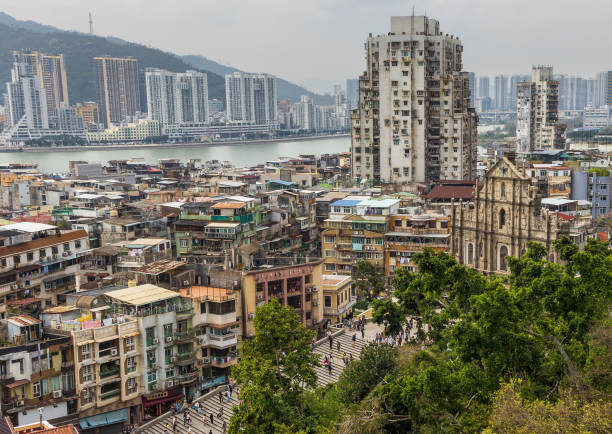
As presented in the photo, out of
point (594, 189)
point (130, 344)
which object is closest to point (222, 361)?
point (130, 344)

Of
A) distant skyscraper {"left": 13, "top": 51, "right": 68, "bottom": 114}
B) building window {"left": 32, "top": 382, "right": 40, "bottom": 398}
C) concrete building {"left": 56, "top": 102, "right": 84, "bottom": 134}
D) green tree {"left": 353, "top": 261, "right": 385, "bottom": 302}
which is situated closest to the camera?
building window {"left": 32, "top": 382, "right": 40, "bottom": 398}

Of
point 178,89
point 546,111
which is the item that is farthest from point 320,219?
point 178,89

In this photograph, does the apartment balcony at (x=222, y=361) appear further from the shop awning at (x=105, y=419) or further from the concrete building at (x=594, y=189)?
the concrete building at (x=594, y=189)

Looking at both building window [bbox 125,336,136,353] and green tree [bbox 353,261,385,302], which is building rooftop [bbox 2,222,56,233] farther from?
green tree [bbox 353,261,385,302]

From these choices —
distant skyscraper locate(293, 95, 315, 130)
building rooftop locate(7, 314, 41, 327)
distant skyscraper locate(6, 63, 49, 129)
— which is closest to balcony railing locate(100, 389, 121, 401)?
building rooftop locate(7, 314, 41, 327)

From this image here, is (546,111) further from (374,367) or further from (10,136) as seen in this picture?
(10,136)

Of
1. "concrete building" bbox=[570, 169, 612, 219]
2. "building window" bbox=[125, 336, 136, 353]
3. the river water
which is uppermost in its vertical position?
"concrete building" bbox=[570, 169, 612, 219]

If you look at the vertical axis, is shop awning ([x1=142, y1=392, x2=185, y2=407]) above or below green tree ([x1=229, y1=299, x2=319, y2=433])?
below
